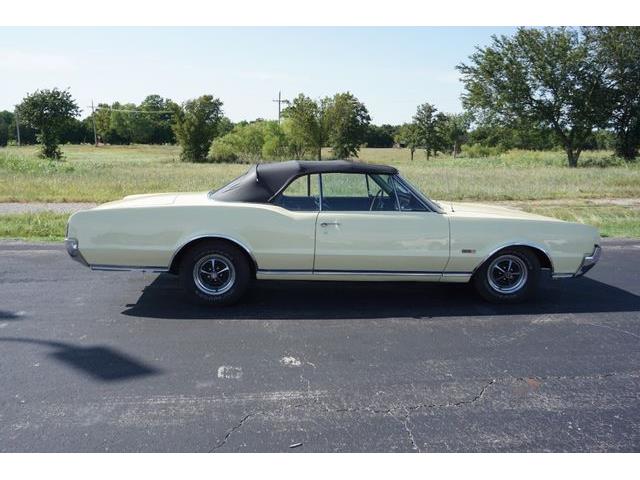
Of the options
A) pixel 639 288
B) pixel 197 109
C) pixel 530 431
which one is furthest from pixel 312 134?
pixel 530 431

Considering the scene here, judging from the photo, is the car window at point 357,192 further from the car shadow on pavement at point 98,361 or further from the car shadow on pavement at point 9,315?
the car shadow on pavement at point 9,315

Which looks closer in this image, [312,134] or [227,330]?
[227,330]

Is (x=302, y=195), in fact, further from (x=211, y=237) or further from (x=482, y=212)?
(x=482, y=212)

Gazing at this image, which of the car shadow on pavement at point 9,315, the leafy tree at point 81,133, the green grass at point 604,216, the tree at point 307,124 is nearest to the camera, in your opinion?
the car shadow on pavement at point 9,315

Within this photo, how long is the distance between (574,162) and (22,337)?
38915 millimetres

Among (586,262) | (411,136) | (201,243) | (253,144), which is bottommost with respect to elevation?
(586,262)

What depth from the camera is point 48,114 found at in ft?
134

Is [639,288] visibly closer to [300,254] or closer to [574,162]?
[300,254]

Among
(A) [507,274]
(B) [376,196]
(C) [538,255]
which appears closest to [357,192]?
(B) [376,196]

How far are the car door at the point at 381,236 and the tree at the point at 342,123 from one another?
4443 cm

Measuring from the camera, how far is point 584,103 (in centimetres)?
3753

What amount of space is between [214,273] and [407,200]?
2.06m

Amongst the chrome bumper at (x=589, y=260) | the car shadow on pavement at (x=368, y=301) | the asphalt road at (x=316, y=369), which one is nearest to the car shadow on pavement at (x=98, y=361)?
the asphalt road at (x=316, y=369)

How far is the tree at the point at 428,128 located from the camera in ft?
246
